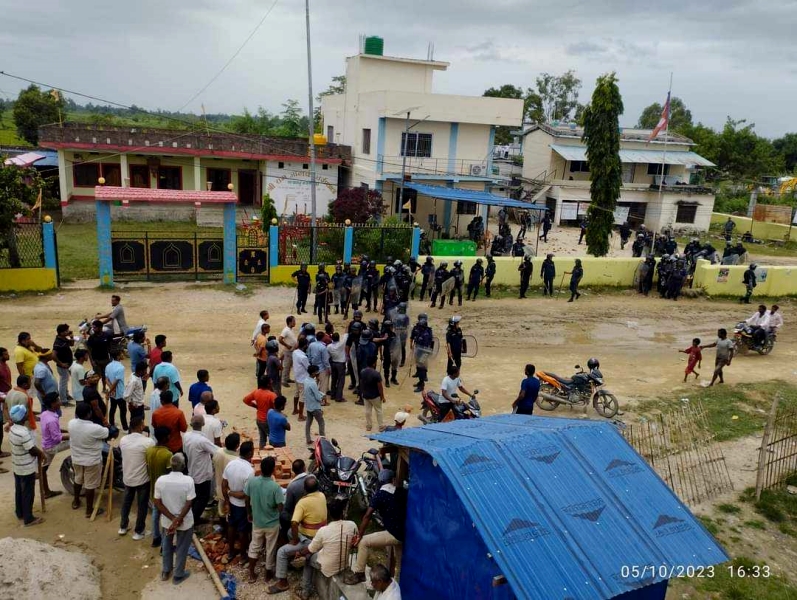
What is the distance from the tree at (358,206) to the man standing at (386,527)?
2036 cm

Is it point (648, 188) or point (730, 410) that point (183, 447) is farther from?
point (648, 188)

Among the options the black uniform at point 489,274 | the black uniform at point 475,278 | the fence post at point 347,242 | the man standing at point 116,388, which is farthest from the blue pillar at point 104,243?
the black uniform at point 489,274

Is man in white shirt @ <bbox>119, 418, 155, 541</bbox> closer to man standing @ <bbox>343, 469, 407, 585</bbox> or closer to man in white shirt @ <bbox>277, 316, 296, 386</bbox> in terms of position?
man standing @ <bbox>343, 469, 407, 585</bbox>

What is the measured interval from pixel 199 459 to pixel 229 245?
12.4m

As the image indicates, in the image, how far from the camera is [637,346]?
16.0 meters

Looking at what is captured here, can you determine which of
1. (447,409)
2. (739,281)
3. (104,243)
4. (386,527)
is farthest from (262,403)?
(739,281)

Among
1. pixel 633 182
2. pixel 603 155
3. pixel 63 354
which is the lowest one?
pixel 63 354

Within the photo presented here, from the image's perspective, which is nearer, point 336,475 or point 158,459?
point 158,459

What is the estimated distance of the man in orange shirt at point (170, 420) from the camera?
713cm

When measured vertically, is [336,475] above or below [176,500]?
below

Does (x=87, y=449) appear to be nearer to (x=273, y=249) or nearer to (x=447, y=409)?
(x=447, y=409)

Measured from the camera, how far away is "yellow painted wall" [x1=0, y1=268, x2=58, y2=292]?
16.2 m

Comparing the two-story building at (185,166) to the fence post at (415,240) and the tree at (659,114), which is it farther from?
the tree at (659,114)

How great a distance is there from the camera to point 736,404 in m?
12.2
